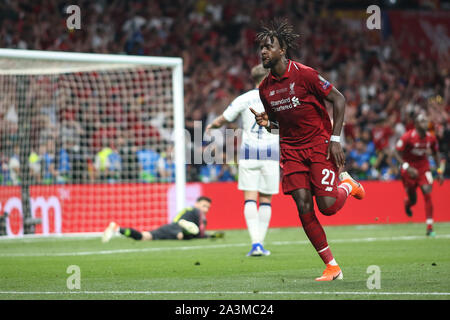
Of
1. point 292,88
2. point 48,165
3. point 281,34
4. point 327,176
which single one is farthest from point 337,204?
point 48,165

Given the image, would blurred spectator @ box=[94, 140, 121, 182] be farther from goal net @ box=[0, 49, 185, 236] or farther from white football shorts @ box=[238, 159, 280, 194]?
white football shorts @ box=[238, 159, 280, 194]

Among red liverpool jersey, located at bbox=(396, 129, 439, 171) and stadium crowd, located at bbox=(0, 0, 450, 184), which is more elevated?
stadium crowd, located at bbox=(0, 0, 450, 184)

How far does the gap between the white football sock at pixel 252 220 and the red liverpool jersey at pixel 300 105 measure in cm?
310

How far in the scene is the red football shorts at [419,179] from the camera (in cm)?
1462

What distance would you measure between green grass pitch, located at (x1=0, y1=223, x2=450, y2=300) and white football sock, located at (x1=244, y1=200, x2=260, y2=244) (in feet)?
1.03

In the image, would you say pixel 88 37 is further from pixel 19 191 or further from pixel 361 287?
pixel 361 287

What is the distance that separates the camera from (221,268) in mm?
8422

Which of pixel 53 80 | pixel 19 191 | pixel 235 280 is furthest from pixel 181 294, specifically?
pixel 53 80

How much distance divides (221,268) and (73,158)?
8086mm

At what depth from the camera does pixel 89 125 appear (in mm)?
16422

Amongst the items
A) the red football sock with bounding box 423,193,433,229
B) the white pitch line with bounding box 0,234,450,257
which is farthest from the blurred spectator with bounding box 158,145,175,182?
the red football sock with bounding box 423,193,433,229

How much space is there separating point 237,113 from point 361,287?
14.5ft

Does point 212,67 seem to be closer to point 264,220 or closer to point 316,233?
point 264,220

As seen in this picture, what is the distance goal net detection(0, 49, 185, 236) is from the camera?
14609 mm
